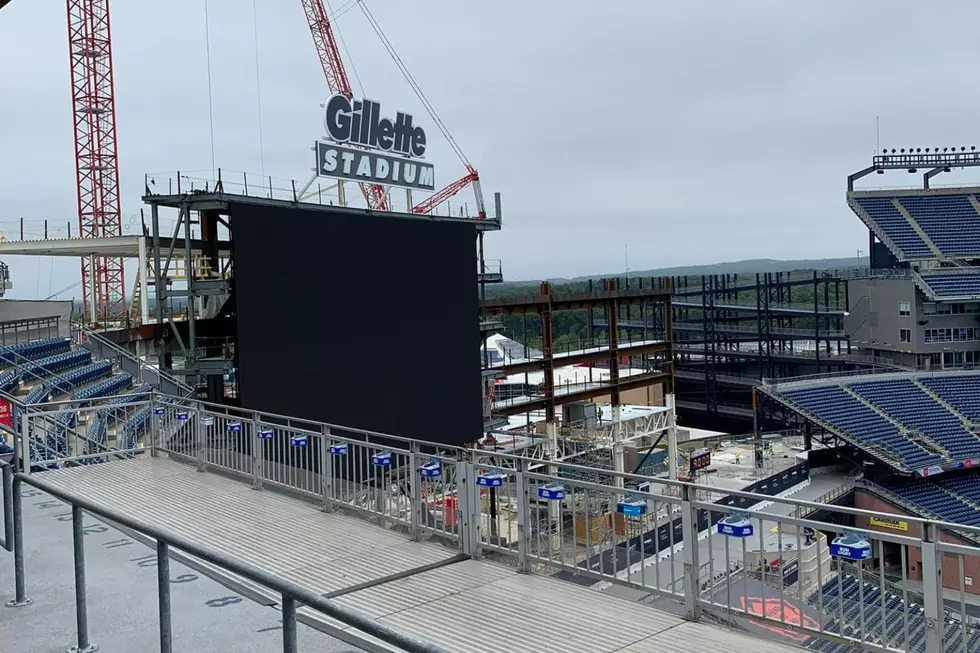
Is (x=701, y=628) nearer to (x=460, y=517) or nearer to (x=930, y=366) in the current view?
(x=460, y=517)

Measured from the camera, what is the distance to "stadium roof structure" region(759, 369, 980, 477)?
3541cm

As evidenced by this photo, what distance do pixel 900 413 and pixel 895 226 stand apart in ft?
54.7

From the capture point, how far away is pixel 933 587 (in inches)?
206

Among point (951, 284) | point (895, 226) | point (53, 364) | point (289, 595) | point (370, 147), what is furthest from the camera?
point (895, 226)

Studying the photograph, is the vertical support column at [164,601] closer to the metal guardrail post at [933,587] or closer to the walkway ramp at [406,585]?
the walkway ramp at [406,585]

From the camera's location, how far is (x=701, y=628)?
5922 mm

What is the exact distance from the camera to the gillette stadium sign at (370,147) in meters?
20.7

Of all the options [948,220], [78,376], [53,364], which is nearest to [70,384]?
[78,376]

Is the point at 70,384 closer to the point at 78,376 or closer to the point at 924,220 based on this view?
the point at 78,376

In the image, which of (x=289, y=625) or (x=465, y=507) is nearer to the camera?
(x=289, y=625)

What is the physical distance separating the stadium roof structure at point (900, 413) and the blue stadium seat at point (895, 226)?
29.0 ft

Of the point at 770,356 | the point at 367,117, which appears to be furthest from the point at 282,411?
the point at 770,356

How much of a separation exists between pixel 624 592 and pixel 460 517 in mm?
1717

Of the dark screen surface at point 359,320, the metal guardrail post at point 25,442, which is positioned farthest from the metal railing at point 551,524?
the dark screen surface at point 359,320
